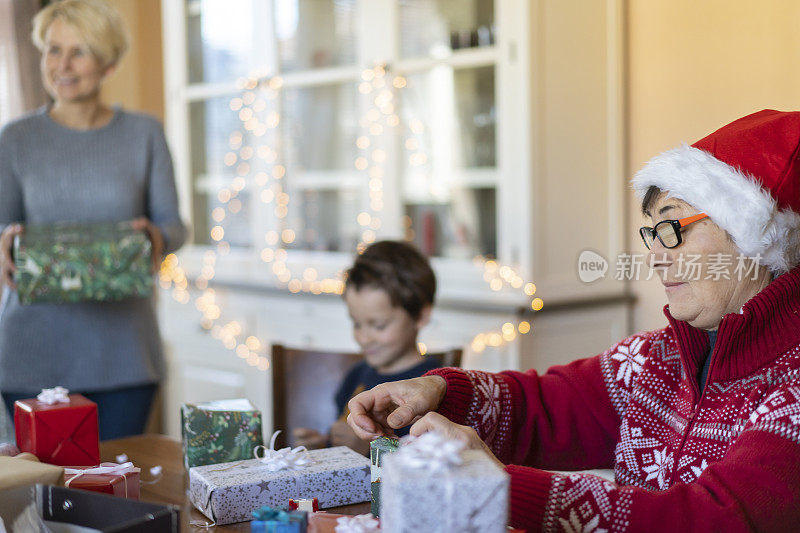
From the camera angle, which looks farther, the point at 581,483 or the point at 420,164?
the point at 420,164

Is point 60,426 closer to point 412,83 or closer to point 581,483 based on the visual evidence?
point 581,483

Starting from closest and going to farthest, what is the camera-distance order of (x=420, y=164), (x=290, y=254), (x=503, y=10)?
(x=503, y=10) → (x=420, y=164) → (x=290, y=254)

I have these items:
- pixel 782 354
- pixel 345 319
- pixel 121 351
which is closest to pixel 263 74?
pixel 345 319

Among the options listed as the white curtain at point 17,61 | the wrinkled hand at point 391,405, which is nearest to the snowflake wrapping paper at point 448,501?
the wrinkled hand at point 391,405

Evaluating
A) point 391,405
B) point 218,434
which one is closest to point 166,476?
point 218,434

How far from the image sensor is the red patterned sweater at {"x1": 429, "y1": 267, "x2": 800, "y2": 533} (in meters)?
0.95

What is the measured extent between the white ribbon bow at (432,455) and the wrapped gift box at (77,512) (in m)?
0.28

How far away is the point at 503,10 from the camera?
263 centimetres

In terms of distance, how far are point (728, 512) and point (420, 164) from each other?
7.19ft

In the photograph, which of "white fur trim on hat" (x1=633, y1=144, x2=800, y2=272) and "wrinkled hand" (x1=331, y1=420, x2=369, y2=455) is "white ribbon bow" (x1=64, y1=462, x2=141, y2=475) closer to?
"wrinkled hand" (x1=331, y1=420, x2=369, y2=455)

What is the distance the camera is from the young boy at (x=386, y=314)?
6.43ft

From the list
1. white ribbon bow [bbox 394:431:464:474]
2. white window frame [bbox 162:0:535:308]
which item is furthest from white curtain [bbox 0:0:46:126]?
white ribbon bow [bbox 394:431:464:474]

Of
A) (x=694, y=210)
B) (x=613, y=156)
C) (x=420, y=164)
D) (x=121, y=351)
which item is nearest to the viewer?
(x=694, y=210)

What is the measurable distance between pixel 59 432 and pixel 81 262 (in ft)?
1.96
